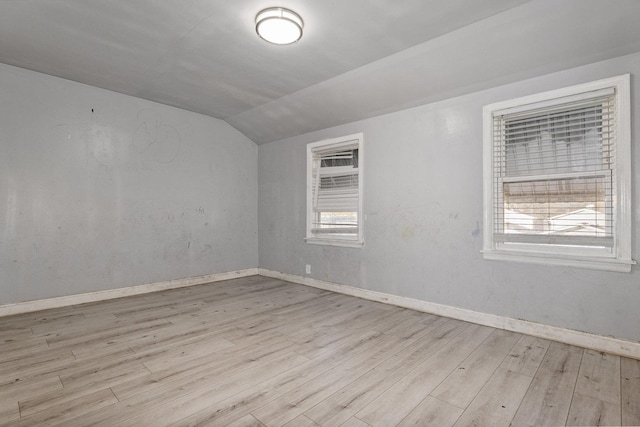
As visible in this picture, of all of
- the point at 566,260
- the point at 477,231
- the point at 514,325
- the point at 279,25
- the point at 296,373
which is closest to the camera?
the point at 296,373

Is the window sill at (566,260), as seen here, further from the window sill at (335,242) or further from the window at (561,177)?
the window sill at (335,242)

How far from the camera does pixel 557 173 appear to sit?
2875 millimetres

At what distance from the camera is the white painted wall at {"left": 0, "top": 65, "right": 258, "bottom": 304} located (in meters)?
3.54

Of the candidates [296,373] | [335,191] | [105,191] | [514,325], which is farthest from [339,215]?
[105,191]

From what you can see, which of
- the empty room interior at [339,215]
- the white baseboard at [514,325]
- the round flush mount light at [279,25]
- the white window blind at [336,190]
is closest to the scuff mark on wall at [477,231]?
the empty room interior at [339,215]

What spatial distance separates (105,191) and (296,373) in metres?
3.61

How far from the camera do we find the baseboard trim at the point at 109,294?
11.5 feet

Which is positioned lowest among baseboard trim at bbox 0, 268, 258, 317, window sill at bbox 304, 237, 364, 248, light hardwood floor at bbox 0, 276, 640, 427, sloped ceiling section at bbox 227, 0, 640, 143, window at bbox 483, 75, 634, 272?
light hardwood floor at bbox 0, 276, 640, 427

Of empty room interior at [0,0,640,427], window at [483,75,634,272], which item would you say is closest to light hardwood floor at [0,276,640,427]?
empty room interior at [0,0,640,427]

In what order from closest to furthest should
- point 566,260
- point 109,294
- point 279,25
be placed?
point 279,25 → point 566,260 → point 109,294

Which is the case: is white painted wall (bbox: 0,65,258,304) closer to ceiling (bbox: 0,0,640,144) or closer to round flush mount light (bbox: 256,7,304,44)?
ceiling (bbox: 0,0,640,144)

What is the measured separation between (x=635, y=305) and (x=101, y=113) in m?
6.02

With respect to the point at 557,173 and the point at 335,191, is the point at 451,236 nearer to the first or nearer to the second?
the point at 557,173

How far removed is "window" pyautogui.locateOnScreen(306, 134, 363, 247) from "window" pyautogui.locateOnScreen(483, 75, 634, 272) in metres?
1.71
